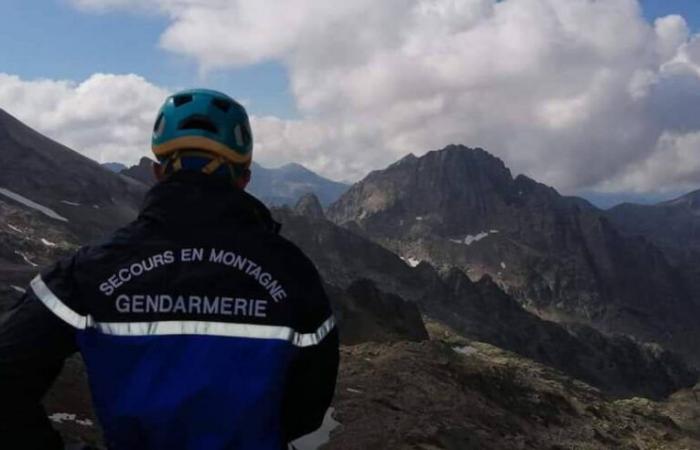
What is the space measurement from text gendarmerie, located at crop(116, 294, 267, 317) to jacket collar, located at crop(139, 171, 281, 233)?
0.44 metres

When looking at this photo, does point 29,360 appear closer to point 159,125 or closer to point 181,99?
point 159,125

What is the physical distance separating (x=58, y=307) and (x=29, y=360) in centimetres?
31

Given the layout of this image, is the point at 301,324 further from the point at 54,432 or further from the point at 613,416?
the point at 613,416

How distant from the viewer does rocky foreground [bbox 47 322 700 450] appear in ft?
75.5

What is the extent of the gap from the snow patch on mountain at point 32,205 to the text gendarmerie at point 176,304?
399 feet

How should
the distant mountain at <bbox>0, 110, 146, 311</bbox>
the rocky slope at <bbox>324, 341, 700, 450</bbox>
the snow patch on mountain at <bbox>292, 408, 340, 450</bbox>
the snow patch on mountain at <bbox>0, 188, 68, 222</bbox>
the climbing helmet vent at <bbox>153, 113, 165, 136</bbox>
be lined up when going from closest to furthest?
the climbing helmet vent at <bbox>153, 113, 165, 136</bbox> < the snow patch on mountain at <bbox>292, 408, 340, 450</bbox> < the rocky slope at <bbox>324, 341, 700, 450</bbox> < the distant mountain at <bbox>0, 110, 146, 311</bbox> < the snow patch on mountain at <bbox>0, 188, 68, 222</bbox>

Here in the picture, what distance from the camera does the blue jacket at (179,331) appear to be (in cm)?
377

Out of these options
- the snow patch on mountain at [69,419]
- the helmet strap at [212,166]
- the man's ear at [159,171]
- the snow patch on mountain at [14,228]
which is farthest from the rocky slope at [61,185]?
the helmet strap at [212,166]

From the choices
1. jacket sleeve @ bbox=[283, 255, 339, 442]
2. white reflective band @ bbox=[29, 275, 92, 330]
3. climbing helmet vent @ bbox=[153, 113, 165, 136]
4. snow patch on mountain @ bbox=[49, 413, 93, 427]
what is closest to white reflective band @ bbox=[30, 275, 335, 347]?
white reflective band @ bbox=[29, 275, 92, 330]

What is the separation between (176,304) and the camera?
3.92 m

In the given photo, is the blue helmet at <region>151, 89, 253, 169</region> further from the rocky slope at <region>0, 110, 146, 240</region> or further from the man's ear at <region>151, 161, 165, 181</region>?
the rocky slope at <region>0, 110, 146, 240</region>

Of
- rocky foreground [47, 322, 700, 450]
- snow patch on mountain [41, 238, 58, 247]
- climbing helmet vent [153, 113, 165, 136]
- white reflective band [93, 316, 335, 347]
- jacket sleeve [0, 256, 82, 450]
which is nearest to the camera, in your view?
jacket sleeve [0, 256, 82, 450]

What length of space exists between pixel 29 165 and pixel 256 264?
496 feet

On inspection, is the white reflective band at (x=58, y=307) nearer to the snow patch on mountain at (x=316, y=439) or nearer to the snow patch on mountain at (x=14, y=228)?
the snow patch on mountain at (x=316, y=439)
